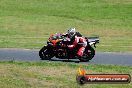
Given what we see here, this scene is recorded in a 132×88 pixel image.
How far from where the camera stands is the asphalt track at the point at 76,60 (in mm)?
23656

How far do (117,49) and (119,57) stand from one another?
3.26 metres

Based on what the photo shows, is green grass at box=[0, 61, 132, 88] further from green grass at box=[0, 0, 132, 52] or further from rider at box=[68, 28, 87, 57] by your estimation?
green grass at box=[0, 0, 132, 52]

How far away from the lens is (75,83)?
17.3 meters

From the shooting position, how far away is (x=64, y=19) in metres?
46.9

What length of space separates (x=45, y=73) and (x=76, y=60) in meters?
5.24

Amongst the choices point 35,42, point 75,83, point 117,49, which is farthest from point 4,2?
point 75,83

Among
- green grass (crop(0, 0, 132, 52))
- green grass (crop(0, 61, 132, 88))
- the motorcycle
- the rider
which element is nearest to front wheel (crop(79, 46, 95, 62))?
the motorcycle

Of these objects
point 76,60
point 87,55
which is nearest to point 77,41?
point 87,55

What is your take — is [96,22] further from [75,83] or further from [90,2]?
[75,83]

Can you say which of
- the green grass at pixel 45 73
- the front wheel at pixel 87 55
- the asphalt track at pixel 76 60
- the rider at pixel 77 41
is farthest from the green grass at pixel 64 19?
the green grass at pixel 45 73

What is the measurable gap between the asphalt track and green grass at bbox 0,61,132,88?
162 cm

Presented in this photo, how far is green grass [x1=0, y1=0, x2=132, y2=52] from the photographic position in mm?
37875

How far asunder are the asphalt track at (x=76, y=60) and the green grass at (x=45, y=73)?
1621 millimetres

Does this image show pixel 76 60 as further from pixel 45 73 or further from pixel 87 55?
pixel 45 73
